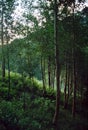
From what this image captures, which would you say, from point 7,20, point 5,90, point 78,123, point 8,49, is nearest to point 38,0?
point 7,20

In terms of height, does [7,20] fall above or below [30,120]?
above

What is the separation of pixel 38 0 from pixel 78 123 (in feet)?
42.4

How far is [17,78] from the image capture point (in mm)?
34281

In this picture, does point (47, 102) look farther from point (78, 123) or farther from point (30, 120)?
point (30, 120)

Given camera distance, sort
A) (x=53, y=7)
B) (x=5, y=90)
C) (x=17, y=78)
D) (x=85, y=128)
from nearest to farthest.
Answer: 1. (x=53, y=7)
2. (x=85, y=128)
3. (x=5, y=90)
4. (x=17, y=78)

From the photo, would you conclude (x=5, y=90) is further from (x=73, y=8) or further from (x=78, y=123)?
(x=73, y=8)

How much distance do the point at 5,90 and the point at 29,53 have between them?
4.34 metres

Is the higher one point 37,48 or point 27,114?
point 37,48

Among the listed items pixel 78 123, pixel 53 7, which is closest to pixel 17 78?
pixel 78 123

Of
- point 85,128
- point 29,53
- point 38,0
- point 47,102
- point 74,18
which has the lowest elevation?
point 85,128

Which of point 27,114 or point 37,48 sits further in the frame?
point 37,48

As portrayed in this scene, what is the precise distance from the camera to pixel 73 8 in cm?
2658

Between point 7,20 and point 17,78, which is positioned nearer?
point 7,20

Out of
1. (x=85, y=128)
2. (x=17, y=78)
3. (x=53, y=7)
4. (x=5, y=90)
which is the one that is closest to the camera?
(x=53, y=7)
